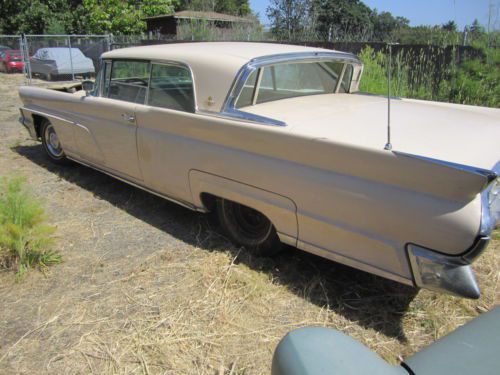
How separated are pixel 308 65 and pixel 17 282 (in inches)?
111

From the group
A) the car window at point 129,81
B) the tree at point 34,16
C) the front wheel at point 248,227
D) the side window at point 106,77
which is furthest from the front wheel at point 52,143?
the tree at point 34,16

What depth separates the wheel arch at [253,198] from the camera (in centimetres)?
279

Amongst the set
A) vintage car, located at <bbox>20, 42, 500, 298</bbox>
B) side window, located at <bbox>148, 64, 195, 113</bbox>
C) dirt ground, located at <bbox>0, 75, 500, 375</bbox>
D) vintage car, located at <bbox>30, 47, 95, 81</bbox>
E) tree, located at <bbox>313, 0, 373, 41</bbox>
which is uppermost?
tree, located at <bbox>313, 0, 373, 41</bbox>

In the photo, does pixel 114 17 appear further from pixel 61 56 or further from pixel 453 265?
pixel 453 265

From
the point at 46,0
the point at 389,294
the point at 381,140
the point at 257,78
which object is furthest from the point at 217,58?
the point at 46,0

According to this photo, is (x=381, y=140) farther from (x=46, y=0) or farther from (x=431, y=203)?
(x=46, y=0)

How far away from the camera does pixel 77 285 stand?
3051 mm

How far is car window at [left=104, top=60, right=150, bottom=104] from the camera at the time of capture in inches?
151

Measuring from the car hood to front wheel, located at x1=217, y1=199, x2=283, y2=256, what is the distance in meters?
0.76

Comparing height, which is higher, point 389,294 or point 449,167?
point 449,167

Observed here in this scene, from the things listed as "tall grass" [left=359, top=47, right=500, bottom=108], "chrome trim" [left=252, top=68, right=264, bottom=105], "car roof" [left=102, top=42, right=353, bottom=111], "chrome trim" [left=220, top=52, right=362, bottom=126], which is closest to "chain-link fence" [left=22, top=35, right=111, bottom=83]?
"tall grass" [left=359, top=47, right=500, bottom=108]

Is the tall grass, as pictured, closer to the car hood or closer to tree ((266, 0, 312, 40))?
the car hood

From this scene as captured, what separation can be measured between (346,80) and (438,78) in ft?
12.8

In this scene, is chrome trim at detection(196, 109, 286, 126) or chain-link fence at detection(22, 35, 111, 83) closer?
chrome trim at detection(196, 109, 286, 126)
